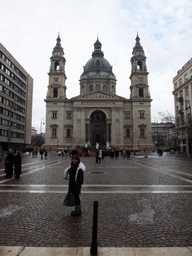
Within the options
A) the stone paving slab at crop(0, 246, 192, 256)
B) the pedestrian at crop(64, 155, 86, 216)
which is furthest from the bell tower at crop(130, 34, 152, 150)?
the stone paving slab at crop(0, 246, 192, 256)

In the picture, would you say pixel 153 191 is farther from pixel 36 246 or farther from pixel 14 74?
pixel 14 74

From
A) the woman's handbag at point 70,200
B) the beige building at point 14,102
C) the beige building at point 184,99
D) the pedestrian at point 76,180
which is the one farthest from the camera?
the beige building at point 14,102

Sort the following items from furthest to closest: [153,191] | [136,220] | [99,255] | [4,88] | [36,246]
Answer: [4,88] → [153,191] → [136,220] → [36,246] → [99,255]

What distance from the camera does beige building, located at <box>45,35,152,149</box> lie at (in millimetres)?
63125

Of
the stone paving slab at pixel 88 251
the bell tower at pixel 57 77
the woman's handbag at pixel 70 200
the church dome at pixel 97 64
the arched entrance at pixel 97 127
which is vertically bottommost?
the stone paving slab at pixel 88 251

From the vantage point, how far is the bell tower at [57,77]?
65.3 meters

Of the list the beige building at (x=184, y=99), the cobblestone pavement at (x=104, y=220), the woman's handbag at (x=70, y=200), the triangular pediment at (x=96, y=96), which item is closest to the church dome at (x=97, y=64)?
the triangular pediment at (x=96, y=96)

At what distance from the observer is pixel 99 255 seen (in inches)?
135

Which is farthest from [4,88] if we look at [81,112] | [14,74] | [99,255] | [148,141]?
[99,255]

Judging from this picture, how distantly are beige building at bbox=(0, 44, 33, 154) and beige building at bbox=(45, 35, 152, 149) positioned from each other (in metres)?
6.65

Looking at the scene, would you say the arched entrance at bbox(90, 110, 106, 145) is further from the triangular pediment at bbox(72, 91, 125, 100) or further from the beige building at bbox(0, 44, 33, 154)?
the beige building at bbox(0, 44, 33, 154)

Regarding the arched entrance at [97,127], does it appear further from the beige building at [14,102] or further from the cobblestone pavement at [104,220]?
the cobblestone pavement at [104,220]

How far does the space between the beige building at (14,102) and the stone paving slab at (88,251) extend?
3765cm

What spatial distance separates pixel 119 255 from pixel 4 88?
51.2 m
